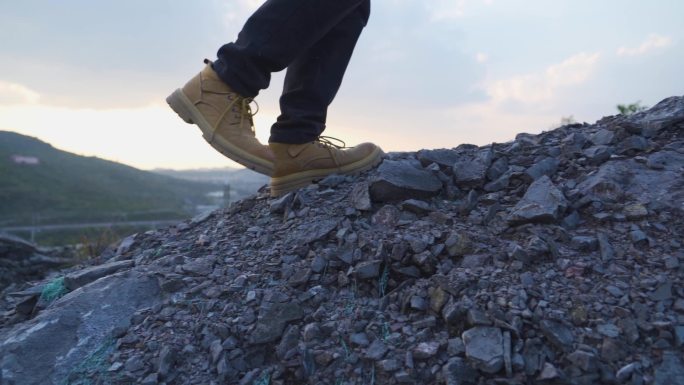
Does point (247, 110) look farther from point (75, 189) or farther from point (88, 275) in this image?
point (75, 189)

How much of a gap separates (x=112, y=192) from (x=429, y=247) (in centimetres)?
2759

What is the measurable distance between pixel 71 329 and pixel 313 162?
4.53 ft

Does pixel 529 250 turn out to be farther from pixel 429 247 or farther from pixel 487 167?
pixel 487 167

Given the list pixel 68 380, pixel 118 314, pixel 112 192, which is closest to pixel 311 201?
pixel 118 314

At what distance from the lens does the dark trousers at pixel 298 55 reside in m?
2.40

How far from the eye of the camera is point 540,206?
2.20 metres

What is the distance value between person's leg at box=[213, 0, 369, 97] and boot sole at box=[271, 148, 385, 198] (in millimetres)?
565

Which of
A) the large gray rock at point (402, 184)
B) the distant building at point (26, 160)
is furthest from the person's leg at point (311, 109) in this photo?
the distant building at point (26, 160)

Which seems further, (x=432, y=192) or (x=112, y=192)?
(x=112, y=192)

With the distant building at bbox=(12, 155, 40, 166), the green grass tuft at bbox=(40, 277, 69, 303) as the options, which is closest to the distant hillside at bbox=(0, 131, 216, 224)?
the distant building at bbox=(12, 155, 40, 166)

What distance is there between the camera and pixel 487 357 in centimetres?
155

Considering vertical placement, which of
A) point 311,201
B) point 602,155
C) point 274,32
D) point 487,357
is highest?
point 274,32

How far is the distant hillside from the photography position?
20969mm

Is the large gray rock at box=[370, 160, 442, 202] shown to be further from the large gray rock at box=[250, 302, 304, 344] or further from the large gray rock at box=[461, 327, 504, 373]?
the large gray rock at box=[461, 327, 504, 373]
